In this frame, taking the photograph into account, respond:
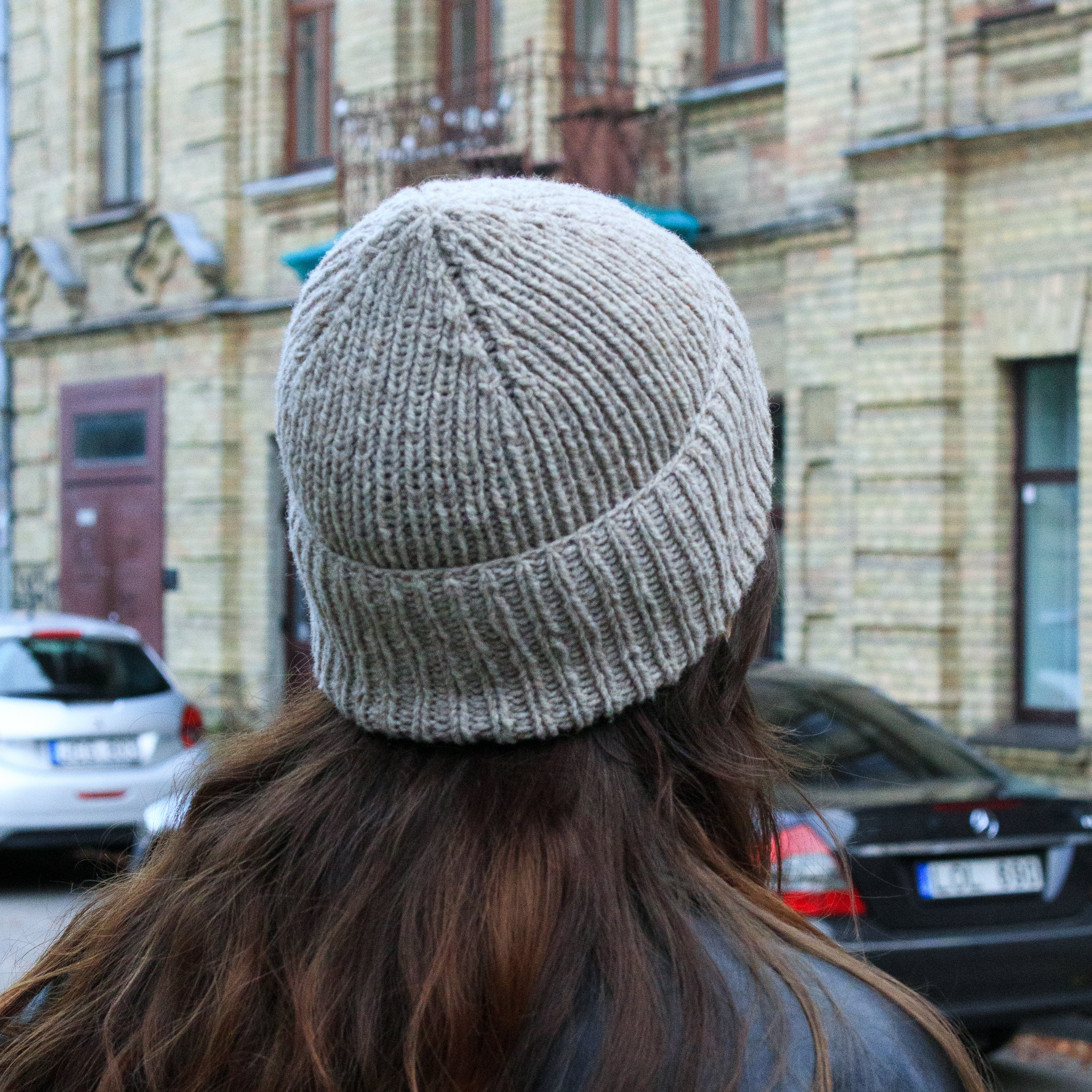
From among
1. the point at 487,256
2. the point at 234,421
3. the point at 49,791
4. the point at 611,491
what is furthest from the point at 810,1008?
the point at 234,421

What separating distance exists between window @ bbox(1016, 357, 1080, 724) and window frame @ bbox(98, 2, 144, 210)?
30.5ft

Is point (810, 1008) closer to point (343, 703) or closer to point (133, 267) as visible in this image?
point (343, 703)

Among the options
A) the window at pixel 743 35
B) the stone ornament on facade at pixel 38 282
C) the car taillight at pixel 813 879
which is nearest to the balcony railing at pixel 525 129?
the window at pixel 743 35

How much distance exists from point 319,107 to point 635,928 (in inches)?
510

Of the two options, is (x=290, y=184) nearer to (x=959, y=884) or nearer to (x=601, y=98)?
(x=601, y=98)

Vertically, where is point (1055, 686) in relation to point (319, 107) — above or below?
below

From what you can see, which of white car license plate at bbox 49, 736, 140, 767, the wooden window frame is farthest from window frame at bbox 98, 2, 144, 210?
white car license plate at bbox 49, 736, 140, 767

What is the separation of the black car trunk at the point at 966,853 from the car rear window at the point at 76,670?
18.0 ft

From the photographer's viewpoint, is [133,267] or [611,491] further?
[133,267]

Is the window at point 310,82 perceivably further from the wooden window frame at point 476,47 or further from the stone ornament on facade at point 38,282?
the stone ornament on facade at point 38,282

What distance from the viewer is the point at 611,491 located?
1134mm

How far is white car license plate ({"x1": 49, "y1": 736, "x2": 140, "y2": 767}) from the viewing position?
8414mm

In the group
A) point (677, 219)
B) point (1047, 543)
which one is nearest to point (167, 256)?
point (677, 219)

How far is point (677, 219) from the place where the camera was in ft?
31.9
